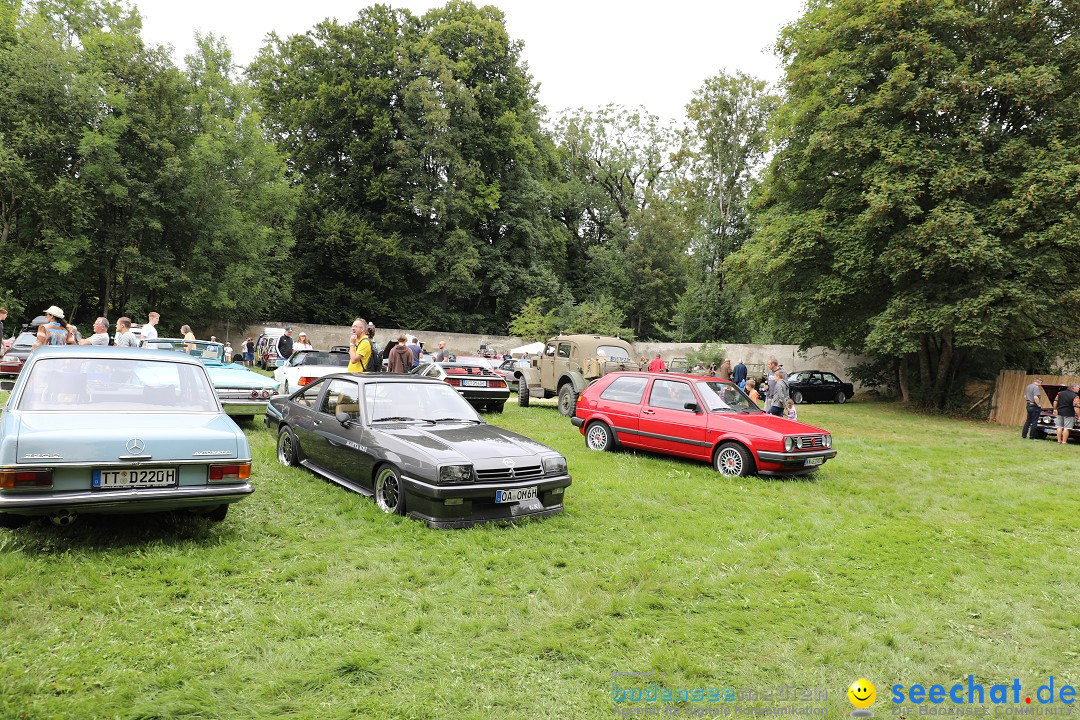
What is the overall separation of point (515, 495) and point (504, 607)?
1.90 metres

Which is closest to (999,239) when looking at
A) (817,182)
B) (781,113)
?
(817,182)

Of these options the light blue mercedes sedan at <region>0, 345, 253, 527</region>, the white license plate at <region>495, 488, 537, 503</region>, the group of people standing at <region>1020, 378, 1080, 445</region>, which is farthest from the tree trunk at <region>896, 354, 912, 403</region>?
the light blue mercedes sedan at <region>0, 345, 253, 527</region>

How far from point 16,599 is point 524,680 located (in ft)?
11.1

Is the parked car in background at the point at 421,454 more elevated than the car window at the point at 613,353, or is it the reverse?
the car window at the point at 613,353

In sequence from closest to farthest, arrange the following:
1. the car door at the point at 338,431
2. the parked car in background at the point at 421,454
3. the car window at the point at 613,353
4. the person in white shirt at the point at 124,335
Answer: the parked car in background at the point at 421,454, the car door at the point at 338,431, the person in white shirt at the point at 124,335, the car window at the point at 613,353

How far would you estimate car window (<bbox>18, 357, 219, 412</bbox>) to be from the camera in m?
5.28

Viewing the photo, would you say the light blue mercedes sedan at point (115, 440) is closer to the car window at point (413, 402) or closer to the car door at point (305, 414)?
the car window at point (413, 402)

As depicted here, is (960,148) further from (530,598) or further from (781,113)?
(530,598)

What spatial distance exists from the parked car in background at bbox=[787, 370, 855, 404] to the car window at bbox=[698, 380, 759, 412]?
1736cm

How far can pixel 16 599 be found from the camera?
4.03 metres

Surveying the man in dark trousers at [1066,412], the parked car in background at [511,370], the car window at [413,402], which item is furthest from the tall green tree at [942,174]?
the car window at [413,402]

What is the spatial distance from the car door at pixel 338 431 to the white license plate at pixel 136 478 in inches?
87.1

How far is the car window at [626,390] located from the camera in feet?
35.1

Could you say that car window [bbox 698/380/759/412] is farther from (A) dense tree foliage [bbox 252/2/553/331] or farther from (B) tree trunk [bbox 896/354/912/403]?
(A) dense tree foliage [bbox 252/2/553/331]
